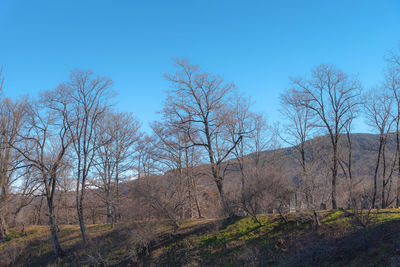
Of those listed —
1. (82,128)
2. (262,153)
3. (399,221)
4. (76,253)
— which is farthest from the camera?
(262,153)

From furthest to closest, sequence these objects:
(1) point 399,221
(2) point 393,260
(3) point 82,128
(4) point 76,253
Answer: (3) point 82,128 → (4) point 76,253 → (1) point 399,221 → (2) point 393,260

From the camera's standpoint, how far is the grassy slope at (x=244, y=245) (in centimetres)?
998

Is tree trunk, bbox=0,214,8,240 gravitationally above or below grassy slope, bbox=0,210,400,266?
above

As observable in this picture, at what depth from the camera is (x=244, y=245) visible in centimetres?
1363

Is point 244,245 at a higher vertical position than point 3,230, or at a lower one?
lower

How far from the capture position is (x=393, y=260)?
8156 millimetres

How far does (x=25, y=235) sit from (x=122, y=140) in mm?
11337

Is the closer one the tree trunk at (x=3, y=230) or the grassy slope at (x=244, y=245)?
the grassy slope at (x=244, y=245)

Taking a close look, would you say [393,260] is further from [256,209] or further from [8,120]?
[8,120]

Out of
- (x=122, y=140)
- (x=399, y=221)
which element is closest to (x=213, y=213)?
(x=122, y=140)

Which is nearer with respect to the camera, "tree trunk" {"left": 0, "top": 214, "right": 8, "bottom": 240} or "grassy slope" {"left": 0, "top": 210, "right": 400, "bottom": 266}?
"grassy slope" {"left": 0, "top": 210, "right": 400, "bottom": 266}

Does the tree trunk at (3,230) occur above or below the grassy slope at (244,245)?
above

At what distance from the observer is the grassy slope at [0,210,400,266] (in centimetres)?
998

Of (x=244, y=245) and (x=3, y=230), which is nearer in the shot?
(x=244, y=245)
